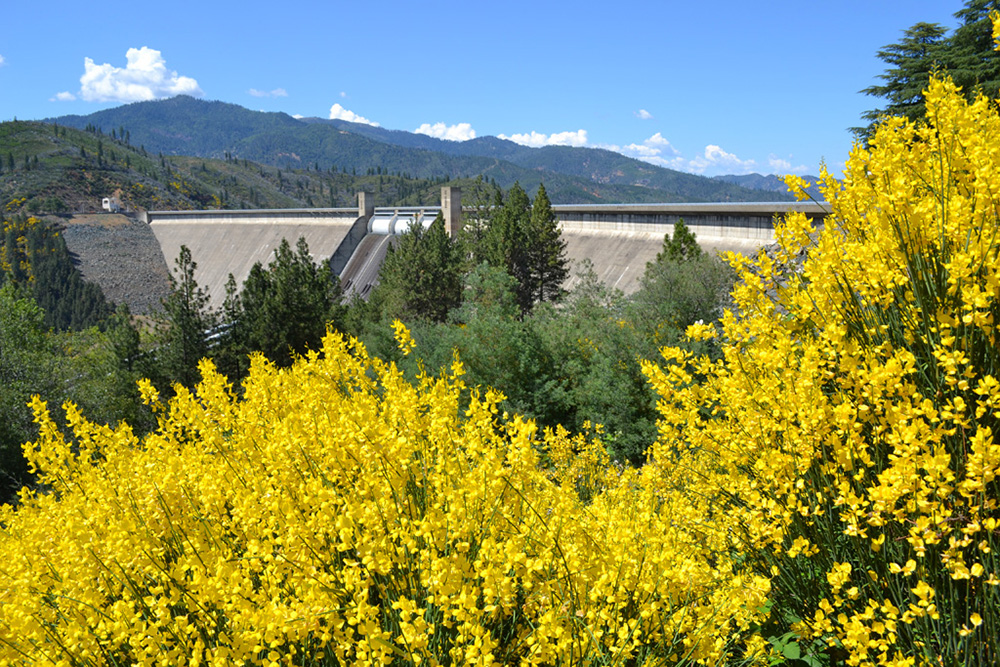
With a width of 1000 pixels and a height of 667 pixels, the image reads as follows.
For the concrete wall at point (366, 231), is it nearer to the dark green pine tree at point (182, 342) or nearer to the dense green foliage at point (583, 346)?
the dense green foliage at point (583, 346)

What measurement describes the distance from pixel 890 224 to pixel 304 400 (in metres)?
4.05

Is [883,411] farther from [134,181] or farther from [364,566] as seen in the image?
[134,181]

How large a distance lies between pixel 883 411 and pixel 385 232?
46.4 metres

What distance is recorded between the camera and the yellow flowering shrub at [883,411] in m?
2.91

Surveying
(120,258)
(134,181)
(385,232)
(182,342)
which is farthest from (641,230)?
(134,181)

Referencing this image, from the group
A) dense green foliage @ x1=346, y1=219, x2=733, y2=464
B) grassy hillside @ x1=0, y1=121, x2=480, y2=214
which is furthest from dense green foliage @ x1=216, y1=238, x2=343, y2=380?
grassy hillside @ x1=0, y1=121, x2=480, y2=214

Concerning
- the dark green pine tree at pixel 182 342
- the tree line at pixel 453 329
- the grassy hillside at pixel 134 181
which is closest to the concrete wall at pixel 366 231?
the tree line at pixel 453 329

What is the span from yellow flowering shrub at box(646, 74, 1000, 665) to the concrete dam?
7.04 m

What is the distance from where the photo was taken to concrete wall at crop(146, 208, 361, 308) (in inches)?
2079

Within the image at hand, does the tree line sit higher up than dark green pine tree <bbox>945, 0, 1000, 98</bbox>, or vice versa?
dark green pine tree <bbox>945, 0, 1000, 98</bbox>

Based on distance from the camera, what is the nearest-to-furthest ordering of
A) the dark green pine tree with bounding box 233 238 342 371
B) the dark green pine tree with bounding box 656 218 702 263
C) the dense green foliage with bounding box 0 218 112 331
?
the dark green pine tree with bounding box 656 218 702 263
the dark green pine tree with bounding box 233 238 342 371
the dense green foliage with bounding box 0 218 112 331

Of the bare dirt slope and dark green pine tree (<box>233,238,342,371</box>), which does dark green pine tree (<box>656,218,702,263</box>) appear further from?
the bare dirt slope

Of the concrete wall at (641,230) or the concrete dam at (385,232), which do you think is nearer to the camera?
the concrete wall at (641,230)

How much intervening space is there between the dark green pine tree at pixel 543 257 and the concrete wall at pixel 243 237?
884 inches
